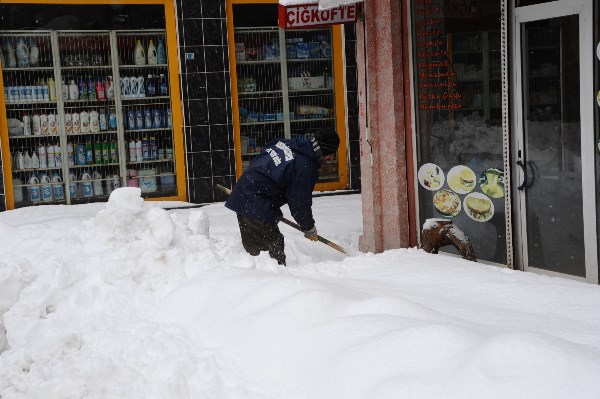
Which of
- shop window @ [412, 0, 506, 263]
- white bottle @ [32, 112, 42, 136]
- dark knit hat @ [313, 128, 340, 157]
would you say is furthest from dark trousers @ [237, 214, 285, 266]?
white bottle @ [32, 112, 42, 136]

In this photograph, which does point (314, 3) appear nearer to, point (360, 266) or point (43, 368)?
point (360, 266)

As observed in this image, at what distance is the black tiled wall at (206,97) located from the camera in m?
12.0

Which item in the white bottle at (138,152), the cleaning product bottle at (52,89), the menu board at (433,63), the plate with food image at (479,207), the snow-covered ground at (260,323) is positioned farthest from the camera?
the white bottle at (138,152)

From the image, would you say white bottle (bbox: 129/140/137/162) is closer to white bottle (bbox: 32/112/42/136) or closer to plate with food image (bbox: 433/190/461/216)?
white bottle (bbox: 32/112/42/136)

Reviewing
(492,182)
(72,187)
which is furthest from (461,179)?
(72,187)

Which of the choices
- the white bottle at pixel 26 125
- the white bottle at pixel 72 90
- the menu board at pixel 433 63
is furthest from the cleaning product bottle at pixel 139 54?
the menu board at pixel 433 63

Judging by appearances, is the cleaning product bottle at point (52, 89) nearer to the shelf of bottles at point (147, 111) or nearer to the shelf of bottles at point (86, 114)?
the shelf of bottles at point (86, 114)

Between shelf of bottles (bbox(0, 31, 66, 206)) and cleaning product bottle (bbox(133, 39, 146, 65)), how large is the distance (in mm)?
1227

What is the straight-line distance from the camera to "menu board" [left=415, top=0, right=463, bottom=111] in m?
7.48

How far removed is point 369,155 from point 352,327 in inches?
176

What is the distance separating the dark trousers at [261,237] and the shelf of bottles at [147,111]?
5231mm

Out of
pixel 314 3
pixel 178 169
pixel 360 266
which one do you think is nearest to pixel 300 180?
pixel 360 266

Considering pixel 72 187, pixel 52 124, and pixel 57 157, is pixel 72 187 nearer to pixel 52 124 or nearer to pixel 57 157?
pixel 57 157

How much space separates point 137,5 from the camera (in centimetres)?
1195
